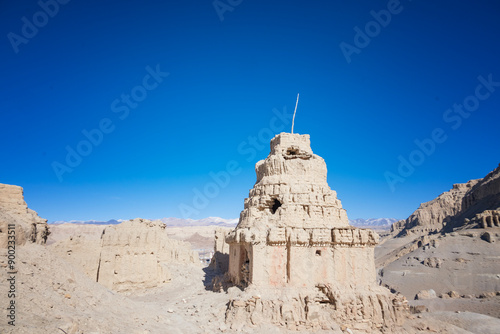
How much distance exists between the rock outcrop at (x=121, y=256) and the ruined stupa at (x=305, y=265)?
6650 millimetres

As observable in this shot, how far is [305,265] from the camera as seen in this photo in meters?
15.4

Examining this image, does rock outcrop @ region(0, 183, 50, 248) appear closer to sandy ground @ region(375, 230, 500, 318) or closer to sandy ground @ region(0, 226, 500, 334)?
sandy ground @ region(0, 226, 500, 334)

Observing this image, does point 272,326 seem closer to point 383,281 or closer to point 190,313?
point 190,313

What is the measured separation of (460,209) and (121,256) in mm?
89726

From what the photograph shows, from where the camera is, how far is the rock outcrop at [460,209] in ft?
179

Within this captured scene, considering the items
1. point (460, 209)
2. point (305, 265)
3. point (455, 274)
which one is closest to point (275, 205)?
point (305, 265)

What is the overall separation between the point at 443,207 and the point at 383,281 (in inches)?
2224

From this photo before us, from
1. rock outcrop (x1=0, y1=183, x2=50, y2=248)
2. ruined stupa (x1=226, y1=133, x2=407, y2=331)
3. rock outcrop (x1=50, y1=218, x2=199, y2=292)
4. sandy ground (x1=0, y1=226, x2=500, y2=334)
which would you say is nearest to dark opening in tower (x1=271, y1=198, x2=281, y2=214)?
ruined stupa (x1=226, y1=133, x2=407, y2=331)

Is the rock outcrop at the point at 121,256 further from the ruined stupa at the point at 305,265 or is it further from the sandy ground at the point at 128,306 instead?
the ruined stupa at the point at 305,265

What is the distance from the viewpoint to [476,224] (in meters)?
50.5

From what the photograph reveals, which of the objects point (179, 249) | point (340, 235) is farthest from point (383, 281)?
point (340, 235)

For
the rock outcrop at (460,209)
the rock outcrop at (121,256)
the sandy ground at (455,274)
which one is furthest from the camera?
the rock outcrop at (460,209)

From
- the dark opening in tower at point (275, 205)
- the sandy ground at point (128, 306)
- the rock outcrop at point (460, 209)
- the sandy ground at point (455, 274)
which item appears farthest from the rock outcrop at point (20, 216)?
the rock outcrop at point (460, 209)

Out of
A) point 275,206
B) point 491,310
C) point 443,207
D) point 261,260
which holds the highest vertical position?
point 443,207
